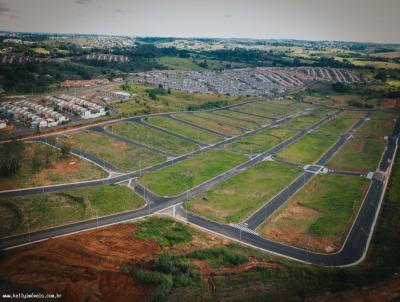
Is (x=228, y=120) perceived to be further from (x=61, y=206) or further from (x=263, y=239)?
(x=61, y=206)

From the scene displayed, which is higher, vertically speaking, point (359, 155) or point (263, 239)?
point (359, 155)

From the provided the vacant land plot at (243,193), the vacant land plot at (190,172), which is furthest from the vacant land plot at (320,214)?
the vacant land plot at (190,172)

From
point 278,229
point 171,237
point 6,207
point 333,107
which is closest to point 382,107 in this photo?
point 333,107

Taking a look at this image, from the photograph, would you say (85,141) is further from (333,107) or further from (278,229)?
(333,107)

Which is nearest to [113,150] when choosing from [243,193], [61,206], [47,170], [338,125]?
[47,170]

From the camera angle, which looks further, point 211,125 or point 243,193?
point 211,125

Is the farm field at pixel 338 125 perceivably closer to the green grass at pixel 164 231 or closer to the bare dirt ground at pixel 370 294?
the green grass at pixel 164 231
